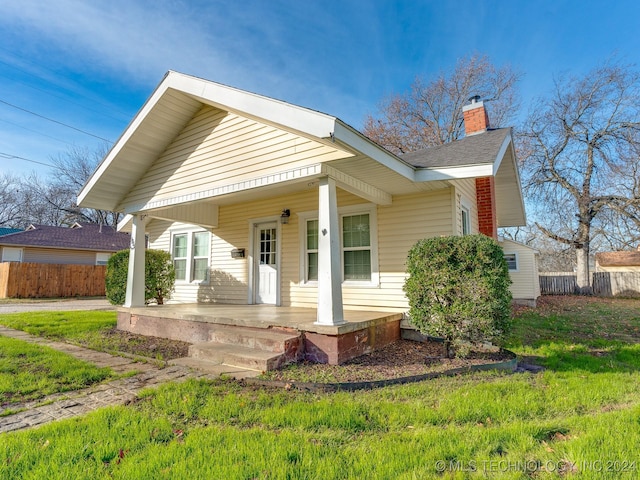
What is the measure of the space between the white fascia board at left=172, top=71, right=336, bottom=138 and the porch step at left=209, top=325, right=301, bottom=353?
2.74 meters

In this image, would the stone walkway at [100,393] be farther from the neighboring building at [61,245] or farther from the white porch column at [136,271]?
the neighboring building at [61,245]

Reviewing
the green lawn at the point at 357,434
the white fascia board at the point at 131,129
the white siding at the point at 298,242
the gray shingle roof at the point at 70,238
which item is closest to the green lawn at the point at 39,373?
the green lawn at the point at 357,434

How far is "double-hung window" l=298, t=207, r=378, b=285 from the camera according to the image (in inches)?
263

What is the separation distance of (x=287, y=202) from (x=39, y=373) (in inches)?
207

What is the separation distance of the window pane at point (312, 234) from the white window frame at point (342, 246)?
0.07 metres

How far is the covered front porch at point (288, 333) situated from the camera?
4.41 metres

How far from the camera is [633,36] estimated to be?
13414mm

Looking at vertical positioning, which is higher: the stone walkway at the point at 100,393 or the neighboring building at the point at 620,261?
the neighboring building at the point at 620,261

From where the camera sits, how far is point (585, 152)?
59.9 ft

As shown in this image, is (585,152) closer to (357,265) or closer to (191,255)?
(357,265)

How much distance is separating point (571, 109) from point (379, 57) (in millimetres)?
11244

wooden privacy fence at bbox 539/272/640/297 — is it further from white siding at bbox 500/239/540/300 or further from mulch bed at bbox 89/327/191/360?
mulch bed at bbox 89/327/191/360

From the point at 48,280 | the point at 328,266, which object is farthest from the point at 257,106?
the point at 48,280

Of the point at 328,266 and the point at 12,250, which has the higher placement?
the point at 12,250
